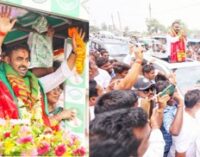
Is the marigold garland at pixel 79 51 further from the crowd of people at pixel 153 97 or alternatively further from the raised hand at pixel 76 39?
the crowd of people at pixel 153 97

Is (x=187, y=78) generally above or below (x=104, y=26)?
below

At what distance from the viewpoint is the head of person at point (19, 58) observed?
5.59ft

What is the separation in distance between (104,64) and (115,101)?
594mm

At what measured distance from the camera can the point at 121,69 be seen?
234 cm

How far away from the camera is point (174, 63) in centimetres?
258

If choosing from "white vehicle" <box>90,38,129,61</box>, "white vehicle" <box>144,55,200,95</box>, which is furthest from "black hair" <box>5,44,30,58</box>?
"white vehicle" <box>144,55,200,95</box>

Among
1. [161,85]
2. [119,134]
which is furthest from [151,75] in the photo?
[119,134]

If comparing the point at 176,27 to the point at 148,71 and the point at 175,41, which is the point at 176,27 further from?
the point at 148,71

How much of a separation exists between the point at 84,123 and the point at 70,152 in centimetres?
26

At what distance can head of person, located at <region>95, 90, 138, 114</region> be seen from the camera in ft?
5.89

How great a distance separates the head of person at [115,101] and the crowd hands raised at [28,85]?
118 mm

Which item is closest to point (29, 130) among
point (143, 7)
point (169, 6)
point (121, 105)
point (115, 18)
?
point (121, 105)

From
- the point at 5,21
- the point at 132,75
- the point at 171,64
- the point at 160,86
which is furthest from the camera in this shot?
the point at 171,64

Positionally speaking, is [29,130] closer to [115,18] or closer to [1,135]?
[1,135]
